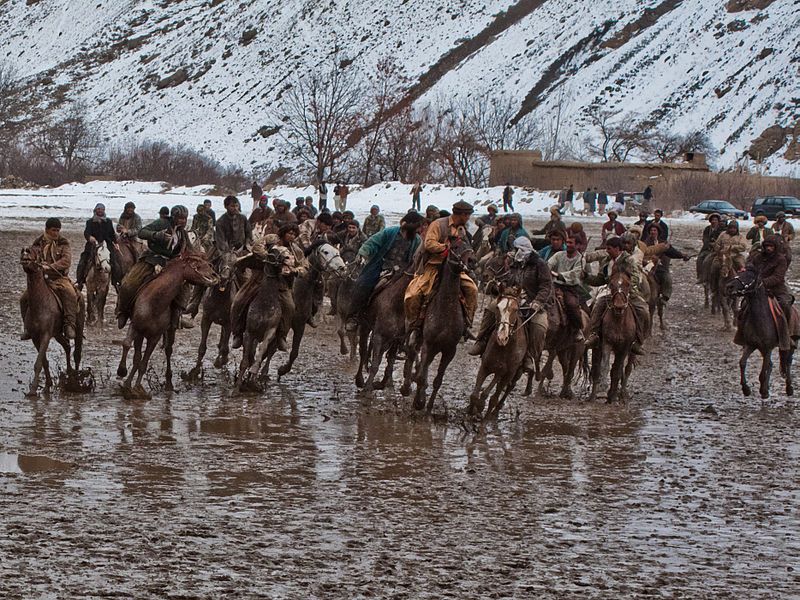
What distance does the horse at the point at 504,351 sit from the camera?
1319 cm

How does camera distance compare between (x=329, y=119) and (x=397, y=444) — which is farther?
(x=329, y=119)

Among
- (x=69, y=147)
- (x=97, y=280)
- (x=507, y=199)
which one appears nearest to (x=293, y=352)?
(x=97, y=280)

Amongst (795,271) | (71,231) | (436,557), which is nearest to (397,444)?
(436,557)

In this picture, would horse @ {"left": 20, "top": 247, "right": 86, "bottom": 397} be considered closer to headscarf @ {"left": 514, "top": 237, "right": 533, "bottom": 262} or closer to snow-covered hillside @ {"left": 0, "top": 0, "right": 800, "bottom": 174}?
headscarf @ {"left": 514, "top": 237, "right": 533, "bottom": 262}

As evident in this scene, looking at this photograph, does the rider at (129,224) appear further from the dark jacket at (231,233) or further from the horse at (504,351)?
the horse at (504,351)

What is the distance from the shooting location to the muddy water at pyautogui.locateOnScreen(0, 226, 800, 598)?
8055 millimetres

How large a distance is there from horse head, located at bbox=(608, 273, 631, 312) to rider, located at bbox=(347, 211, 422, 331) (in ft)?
7.19

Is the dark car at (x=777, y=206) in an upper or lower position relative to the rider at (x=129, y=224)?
upper

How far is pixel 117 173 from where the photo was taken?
10981 centimetres

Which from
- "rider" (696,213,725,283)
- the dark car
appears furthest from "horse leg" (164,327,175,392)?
the dark car

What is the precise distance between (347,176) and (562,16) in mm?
72212

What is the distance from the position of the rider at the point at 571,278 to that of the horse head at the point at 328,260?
7.33 ft

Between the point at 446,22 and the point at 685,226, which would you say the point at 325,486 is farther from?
the point at 446,22

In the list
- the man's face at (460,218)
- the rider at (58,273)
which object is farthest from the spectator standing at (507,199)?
the man's face at (460,218)
